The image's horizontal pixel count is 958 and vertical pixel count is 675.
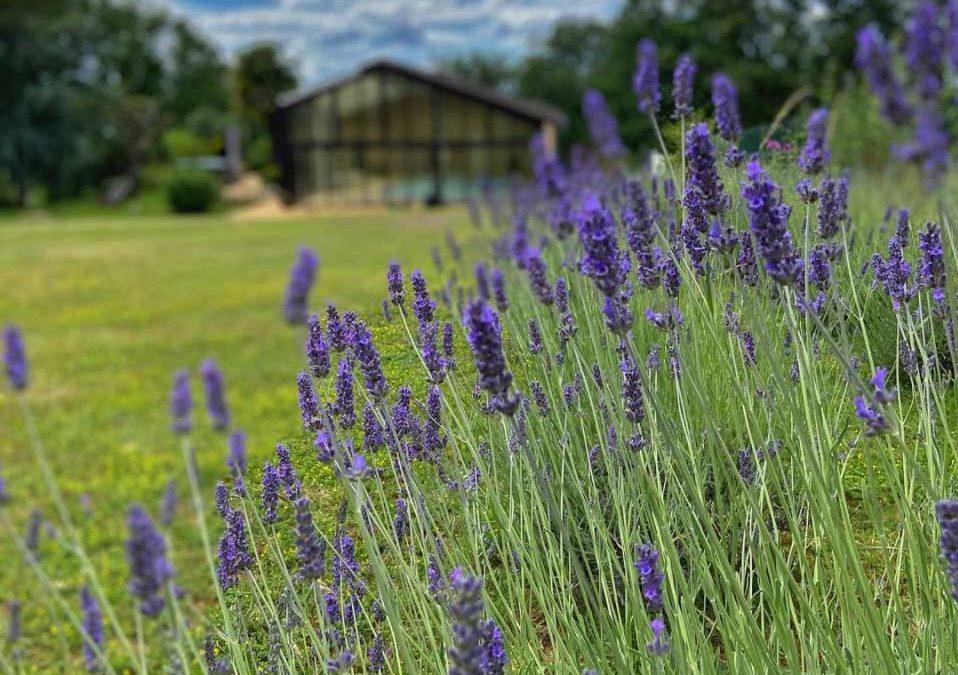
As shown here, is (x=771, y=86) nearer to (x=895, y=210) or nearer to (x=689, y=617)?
(x=895, y=210)

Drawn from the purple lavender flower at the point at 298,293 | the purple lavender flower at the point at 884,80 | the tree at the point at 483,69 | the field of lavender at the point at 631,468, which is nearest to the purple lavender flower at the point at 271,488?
the field of lavender at the point at 631,468

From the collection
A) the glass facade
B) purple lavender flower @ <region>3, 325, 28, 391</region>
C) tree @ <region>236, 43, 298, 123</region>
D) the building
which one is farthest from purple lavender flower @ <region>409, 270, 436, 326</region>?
tree @ <region>236, 43, 298, 123</region>

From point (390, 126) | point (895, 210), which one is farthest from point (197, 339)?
point (390, 126)

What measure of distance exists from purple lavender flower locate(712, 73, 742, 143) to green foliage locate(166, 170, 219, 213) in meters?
32.0

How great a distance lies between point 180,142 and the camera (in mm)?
45375

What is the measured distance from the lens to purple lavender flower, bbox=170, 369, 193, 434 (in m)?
Answer: 1.16

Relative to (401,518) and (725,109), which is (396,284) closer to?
(401,518)

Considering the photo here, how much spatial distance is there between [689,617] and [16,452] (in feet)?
18.9

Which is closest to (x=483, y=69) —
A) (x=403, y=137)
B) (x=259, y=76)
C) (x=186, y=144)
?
(x=259, y=76)

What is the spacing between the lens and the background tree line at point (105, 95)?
36281 millimetres

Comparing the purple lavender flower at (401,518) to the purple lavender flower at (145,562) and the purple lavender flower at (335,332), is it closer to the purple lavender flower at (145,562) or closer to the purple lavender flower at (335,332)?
the purple lavender flower at (335,332)

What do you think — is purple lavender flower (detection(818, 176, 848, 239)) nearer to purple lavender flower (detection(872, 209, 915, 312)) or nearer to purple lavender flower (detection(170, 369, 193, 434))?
purple lavender flower (detection(872, 209, 915, 312))

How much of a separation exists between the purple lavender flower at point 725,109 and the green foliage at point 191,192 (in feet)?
105

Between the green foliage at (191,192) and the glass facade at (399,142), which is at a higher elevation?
the glass facade at (399,142)
